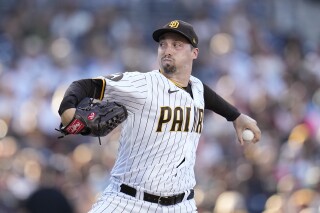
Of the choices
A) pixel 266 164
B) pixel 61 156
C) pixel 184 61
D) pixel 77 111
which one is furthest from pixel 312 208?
pixel 77 111

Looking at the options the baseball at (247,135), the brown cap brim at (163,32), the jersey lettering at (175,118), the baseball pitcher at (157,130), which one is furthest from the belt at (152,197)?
the brown cap brim at (163,32)

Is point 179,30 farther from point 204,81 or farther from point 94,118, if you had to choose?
point 204,81

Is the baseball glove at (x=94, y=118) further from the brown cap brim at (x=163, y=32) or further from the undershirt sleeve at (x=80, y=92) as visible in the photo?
the brown cap brim at (x=163, y=32)

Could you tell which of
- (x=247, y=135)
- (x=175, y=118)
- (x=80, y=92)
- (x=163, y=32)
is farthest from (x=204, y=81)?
(x=80, y=92)

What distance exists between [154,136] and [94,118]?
2.24ft

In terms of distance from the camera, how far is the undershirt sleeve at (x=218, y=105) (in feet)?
23.0

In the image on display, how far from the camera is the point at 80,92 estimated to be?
580 cm

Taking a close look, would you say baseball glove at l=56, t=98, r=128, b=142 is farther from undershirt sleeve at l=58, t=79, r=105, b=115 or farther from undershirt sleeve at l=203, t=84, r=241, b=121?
undershirt sleeve at l=203, t=84, r=241, b=121

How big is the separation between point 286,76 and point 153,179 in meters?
7.18

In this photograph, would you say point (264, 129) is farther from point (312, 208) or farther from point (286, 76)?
point (312, 208)

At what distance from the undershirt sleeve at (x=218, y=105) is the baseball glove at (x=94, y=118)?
1.12 metres

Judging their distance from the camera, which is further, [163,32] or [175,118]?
[163,32]

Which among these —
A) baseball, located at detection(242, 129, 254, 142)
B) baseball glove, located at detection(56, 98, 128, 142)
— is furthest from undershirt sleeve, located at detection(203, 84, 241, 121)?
baseball glove, located at detection(56, 98, 128, 142)

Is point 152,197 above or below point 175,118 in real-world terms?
below
